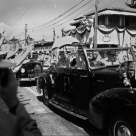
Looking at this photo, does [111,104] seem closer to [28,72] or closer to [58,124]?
[58,124]

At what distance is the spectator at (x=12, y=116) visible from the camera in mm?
1112

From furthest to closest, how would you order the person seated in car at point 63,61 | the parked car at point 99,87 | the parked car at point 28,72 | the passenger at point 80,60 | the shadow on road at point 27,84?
the shadow on road at point 27,84 → the parked car at point 28,72 → the person seated in car at point 63,61 → the passenger at point 80,60 → the parked car at point 99,87

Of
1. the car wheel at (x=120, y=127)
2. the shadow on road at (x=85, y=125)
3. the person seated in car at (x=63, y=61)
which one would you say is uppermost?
the person seated in car at (x=63, y=61)

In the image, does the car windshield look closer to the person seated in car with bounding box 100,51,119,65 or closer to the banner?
the person seated in car with bounding box 100,51,119,65

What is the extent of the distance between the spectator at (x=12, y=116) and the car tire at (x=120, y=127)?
2.19 m

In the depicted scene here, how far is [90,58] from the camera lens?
4.80 meters

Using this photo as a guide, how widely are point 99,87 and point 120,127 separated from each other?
1.10 meters

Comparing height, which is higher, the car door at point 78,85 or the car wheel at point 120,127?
the car door at point 78,85

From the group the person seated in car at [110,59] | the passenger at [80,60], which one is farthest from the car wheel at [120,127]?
the person seated in car at [110,59]

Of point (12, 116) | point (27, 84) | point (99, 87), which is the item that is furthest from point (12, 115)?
point (27, 84)

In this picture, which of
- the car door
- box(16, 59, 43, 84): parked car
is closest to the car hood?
the car door

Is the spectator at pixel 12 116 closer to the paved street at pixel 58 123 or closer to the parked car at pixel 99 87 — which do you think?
the parked car at pixel 99 87

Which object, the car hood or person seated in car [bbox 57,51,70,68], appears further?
person seated in car [bbox 57,51,70,68]

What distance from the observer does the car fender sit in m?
3.13
